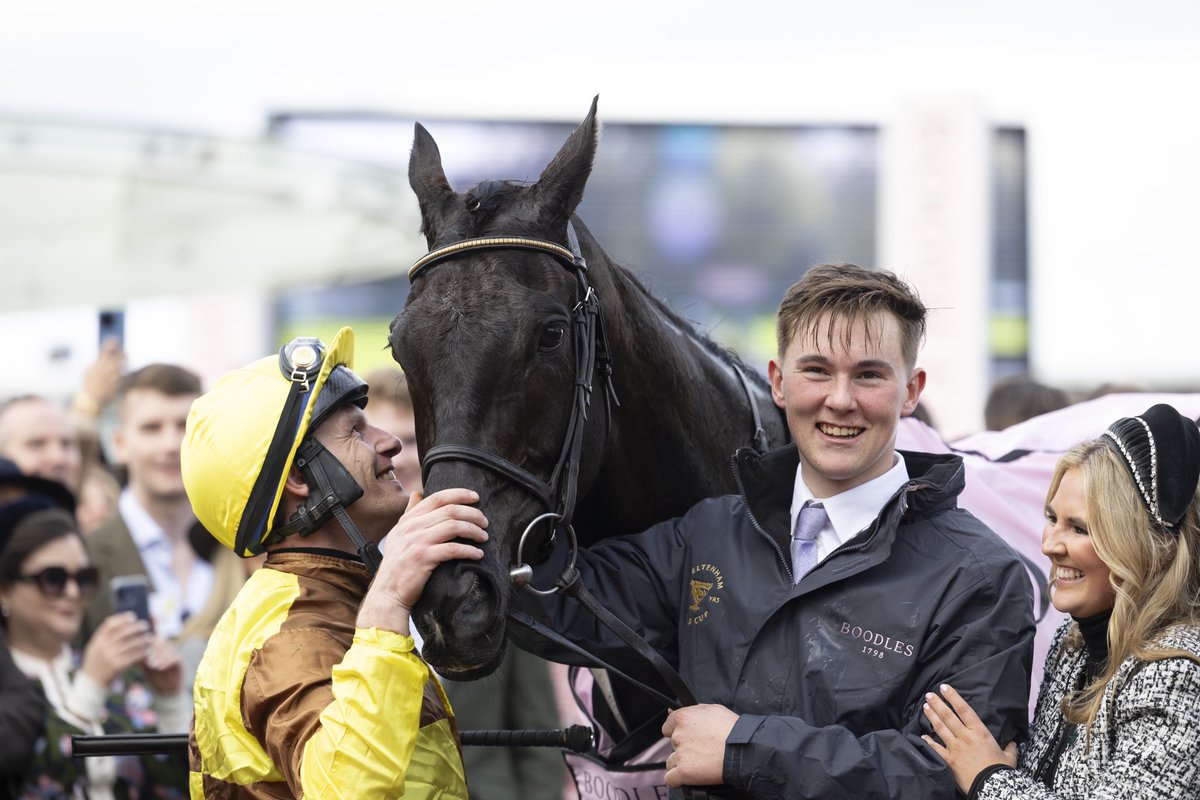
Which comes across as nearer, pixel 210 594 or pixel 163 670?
pixel 163 670

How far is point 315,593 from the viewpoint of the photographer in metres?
2.39

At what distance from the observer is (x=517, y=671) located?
403 centimetres

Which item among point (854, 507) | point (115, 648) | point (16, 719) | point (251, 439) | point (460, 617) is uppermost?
point (251, 439)

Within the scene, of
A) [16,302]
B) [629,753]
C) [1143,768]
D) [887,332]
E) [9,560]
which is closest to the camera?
[1143,768]

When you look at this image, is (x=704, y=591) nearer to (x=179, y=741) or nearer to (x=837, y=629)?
(x=837, y=629)

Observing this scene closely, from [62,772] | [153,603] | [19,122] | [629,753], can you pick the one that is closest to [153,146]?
[19,122]

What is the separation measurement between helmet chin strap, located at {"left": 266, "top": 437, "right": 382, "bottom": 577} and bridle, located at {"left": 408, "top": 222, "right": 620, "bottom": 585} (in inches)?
9.1

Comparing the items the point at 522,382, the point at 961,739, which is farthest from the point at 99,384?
the point at 961,739

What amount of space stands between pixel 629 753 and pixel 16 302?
10.1 meters

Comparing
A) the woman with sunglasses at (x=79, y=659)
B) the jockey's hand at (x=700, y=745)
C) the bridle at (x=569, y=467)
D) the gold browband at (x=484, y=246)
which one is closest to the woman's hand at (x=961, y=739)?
the jockey's hand at (x=700, y=745)

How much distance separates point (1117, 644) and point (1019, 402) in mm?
3525

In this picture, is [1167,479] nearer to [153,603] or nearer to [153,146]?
[153,603]

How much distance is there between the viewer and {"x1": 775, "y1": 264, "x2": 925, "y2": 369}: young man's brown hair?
235 cm

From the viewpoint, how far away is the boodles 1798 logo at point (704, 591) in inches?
94.4
